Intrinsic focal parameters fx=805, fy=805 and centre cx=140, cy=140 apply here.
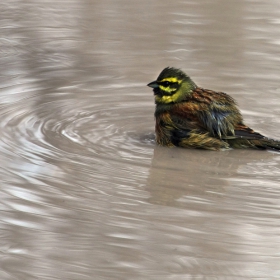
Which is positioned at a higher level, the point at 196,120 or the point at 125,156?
the point at 196,120

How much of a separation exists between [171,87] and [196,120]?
0.43 m

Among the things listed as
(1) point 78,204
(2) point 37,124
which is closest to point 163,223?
(1) point 78,204

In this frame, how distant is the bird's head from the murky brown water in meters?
0.46

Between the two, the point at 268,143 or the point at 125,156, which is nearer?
the point at 125,156

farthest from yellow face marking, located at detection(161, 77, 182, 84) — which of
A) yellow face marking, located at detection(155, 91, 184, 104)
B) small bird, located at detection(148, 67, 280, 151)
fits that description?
yellow face marking, located at detection(155, 91, 184, 104)

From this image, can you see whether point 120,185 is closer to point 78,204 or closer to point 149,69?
point 78,204

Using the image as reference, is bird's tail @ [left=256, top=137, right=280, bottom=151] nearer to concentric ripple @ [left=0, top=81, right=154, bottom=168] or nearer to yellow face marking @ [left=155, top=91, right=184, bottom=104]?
yellow face marking @ [left=155, top=91, right=184, bottom=104]

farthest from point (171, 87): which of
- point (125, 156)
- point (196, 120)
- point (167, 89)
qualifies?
point (125, 156)

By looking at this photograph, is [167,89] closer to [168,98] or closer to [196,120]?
[168,98]

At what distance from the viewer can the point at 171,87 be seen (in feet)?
26.7

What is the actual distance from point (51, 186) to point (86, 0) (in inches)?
304

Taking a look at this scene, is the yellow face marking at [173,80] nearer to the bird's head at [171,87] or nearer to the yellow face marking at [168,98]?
the bird's head at [171,87]

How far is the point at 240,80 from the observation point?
1024 cm

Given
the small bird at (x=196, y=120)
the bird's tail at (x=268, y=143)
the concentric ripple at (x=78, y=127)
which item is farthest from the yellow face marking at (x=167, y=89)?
the bird's tail at (x=268, y=143)
